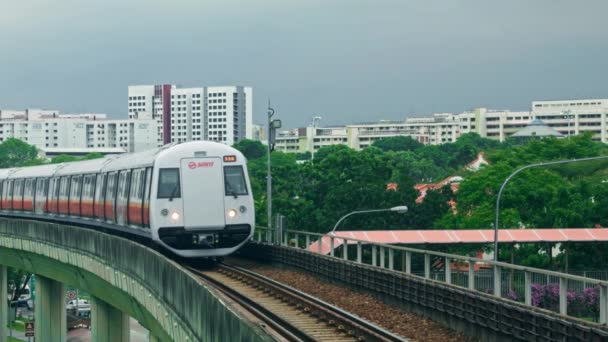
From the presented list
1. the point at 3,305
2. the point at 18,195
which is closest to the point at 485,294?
the point at 18,195

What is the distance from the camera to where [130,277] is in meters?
32.8

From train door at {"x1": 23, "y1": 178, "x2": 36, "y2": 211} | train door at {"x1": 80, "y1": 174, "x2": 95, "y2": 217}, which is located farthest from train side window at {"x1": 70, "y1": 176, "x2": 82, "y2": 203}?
train door at {"x1": 23, "y1": 178, "x2": 36, "y2": 211}

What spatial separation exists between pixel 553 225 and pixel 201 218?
44.8m

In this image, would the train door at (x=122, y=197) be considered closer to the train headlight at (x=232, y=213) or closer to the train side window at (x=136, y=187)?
the train side window at (x=136, y=187)

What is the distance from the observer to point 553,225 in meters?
76.2

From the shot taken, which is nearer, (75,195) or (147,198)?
(147,198)

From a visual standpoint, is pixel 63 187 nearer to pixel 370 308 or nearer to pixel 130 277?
pixel 130 277


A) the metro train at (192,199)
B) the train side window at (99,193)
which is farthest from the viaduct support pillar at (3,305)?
the metro train at (192,199)

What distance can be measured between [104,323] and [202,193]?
9251mm

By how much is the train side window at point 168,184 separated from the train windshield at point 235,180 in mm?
1454

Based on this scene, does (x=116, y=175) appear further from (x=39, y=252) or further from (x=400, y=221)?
(x=400, y=221)

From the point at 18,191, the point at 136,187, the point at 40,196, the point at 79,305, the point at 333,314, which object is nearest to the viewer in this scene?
the point at 333,314

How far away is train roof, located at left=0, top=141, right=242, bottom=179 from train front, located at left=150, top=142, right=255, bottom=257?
43 mm

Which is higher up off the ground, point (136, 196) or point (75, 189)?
point (75, 189)
